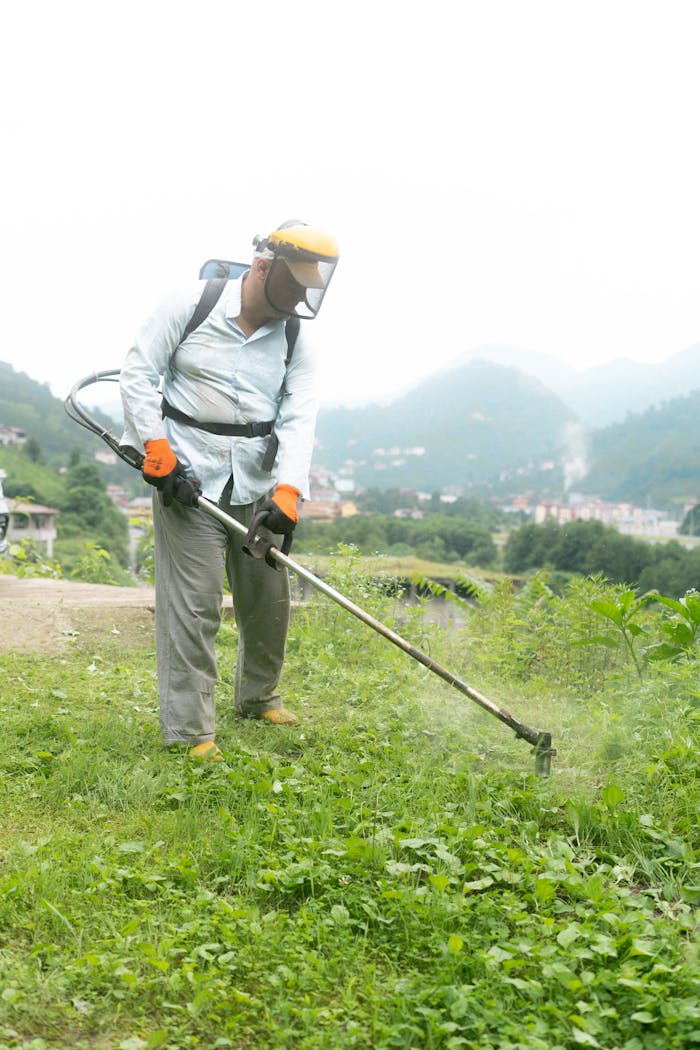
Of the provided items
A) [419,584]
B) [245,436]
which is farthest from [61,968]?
[419,584]

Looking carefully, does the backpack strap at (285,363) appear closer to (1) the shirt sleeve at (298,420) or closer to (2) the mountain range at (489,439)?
(1) the shirt sleeve at (298,420)

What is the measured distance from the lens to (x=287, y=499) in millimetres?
3961

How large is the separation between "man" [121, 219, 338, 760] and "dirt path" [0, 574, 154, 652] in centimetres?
219

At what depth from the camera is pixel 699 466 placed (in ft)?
161

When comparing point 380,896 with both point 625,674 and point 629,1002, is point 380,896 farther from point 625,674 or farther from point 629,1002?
point 625,674

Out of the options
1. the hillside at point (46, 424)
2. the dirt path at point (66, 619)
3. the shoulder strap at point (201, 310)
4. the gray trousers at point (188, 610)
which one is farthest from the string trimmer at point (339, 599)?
the hillside at point (46, 424)

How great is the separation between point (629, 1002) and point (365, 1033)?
1.97 ft

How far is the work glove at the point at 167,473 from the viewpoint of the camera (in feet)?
12.5

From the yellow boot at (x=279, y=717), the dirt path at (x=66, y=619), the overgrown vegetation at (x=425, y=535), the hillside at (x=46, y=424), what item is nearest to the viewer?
the yellow boot at (x=279, y=717)

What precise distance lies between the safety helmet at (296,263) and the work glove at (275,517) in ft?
2.49

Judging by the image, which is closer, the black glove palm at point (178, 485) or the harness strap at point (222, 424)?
the black glove palm at point (178, 485)

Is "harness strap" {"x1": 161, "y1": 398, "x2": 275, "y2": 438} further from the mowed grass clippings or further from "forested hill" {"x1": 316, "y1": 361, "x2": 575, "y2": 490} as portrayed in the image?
"forested hill" {"x1": 316, "y1": 361, "x2": 575, "y2": 490}

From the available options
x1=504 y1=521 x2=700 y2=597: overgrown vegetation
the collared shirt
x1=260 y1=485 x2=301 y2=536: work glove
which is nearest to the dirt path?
the collared shirt

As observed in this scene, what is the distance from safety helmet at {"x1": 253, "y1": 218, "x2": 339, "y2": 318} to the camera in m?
3.80
